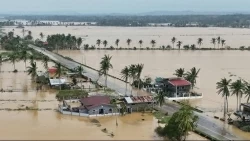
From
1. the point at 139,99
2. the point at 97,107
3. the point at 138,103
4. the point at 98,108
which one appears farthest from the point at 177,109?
the point at 97,107

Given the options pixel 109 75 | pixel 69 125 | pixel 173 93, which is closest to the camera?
pixel 69 125

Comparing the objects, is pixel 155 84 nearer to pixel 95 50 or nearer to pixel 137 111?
pixel 137 111

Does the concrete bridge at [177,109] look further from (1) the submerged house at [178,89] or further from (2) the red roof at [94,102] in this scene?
(2) the red roof at [94,102]

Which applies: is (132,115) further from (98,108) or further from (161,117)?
(98,108)

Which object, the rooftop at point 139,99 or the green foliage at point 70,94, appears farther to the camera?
the green foliage at point 70,94

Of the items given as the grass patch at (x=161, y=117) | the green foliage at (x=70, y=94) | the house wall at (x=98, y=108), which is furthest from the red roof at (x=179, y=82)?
the green foliage at (x=70, y=94)

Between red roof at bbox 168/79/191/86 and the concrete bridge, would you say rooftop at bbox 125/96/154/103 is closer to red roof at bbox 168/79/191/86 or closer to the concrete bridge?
the concrete bridge

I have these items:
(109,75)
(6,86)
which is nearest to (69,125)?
(6,86)
